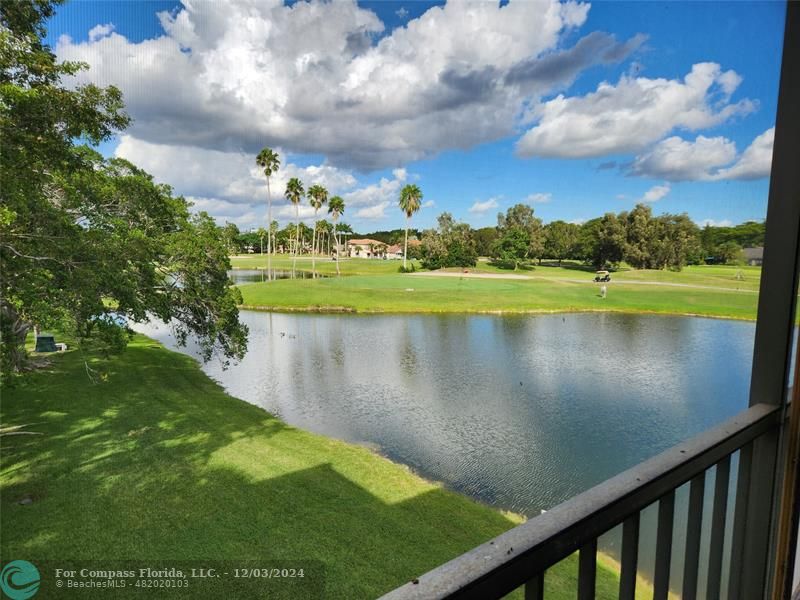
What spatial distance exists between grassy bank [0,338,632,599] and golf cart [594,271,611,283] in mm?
2277

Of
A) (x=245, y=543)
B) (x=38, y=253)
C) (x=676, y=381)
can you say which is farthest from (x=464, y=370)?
(x=38, y=253)

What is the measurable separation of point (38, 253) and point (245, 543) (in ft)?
6.45

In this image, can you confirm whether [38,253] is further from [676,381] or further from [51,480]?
[676,381]

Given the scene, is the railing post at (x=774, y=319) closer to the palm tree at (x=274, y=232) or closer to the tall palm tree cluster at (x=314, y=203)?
the tall palm tree cluster at (x=314, y=203)

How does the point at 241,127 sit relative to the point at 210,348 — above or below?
above

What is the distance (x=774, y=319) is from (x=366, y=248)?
3.88 meters

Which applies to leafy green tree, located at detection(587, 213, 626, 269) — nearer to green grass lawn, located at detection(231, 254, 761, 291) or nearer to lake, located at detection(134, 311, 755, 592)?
green grass lawn, located at detection(231, 254, 761, 291)

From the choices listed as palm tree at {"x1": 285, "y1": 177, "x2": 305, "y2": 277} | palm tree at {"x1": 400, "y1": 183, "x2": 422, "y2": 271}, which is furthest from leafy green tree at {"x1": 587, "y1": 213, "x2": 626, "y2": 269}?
palm tree at {"x1": 285, "y1": 177, "x2": 305, "y2": 277}

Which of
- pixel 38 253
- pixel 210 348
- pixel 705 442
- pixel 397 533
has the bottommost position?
pixel 397 533

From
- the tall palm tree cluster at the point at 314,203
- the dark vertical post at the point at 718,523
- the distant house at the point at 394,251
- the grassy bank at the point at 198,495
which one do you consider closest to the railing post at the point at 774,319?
the dark vertical post at the point at 718,523

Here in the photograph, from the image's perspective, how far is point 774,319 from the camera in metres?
0.91

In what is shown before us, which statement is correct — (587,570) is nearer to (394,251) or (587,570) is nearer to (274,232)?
(274,232)

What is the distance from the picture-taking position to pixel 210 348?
396 cm

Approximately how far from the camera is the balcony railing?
1.24ft
